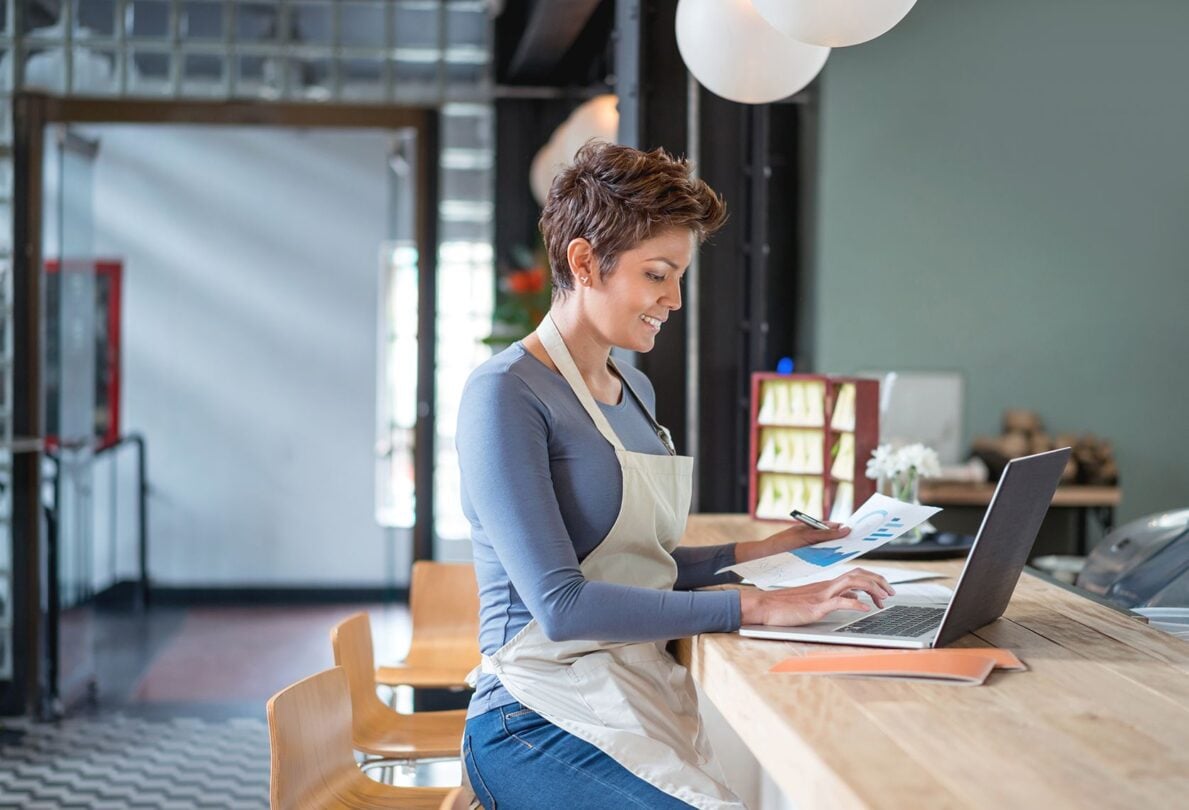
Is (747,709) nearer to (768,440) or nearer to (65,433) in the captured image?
(768,440)

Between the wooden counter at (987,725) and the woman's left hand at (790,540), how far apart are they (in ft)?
0.98

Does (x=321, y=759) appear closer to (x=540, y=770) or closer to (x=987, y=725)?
(x=540, y=770)

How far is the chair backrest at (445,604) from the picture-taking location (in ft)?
9.65

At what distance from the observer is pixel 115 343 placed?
680 centimetres

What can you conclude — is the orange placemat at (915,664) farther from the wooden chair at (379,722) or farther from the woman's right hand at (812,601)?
the wooden chair at (379,722)

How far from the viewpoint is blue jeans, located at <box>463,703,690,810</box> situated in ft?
5.10

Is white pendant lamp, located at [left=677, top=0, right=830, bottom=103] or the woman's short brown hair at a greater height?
white pendant lamp, located at [left=677, top=0, right=830, bottom=103]

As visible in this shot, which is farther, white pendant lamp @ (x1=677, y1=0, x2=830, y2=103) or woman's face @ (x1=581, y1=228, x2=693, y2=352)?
white pendant lamp @ (x1=677, y1=0, x2=830, y2=103)

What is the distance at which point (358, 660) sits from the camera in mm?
2355

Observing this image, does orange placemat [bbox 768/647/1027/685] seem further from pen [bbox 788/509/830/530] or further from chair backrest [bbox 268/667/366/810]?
chair backrest [bbox 268/667/366/810]

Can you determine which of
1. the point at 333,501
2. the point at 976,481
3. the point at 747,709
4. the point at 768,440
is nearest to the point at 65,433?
the point at 333,501

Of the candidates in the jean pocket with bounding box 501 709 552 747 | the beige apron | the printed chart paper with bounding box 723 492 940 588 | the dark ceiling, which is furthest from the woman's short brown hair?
the dark ceiling

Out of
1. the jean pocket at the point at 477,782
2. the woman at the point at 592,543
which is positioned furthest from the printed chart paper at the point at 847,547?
the jean pocket at the point at 477,782

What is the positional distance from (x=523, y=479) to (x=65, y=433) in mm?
3970
